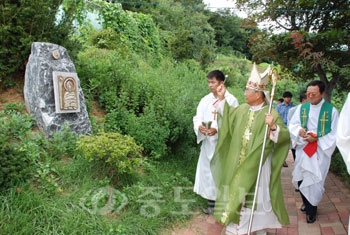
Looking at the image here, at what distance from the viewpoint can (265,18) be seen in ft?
19.4

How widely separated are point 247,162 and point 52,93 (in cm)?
319

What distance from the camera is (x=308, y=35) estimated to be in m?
4.82

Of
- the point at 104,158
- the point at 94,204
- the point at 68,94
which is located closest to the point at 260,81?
the point at 104,158

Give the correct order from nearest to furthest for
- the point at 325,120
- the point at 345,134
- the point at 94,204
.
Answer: the point at 345,134 → the point at 94,204 → the point at 325,120

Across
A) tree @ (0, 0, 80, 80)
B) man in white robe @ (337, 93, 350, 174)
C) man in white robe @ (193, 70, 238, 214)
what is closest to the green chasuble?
man in white robe @ (193, 70, 238, 214)

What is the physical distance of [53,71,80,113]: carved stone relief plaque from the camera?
15.3 feet

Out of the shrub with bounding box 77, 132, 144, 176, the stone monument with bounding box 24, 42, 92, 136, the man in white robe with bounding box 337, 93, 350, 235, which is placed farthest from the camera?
the stone monument with bounding box 24, 42, 92, 136

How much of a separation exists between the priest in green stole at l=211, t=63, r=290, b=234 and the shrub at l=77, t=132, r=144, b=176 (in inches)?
49.6

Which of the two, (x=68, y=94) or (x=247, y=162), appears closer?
(x=247, y=162)

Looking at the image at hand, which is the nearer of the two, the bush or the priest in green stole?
the bush

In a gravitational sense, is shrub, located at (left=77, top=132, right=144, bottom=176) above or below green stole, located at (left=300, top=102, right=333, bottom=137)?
below

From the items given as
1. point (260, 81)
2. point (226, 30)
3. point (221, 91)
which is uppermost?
point (226, 30)

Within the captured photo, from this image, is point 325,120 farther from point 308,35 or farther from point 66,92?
point 66,92

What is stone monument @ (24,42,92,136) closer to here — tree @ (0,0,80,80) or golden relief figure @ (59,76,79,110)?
golden relief figure @ (59,76,79,110)
